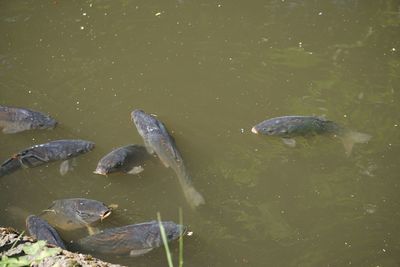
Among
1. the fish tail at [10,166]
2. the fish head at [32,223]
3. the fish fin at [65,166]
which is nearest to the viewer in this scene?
the fish head at [32,223]

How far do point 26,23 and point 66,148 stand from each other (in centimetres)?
357

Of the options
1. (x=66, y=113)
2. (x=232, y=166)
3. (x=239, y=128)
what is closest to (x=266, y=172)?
(x=232, y=166)

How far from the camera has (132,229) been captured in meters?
4.73

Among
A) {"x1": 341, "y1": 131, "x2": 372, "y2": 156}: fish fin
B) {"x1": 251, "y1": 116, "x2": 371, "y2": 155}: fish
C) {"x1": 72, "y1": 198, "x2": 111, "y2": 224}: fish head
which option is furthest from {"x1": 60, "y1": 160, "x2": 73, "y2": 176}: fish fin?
{"x1": 341, "y1": 131, "x2": 372, "y2": 156}: fish fin

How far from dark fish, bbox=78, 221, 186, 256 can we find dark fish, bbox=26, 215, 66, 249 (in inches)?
8.3

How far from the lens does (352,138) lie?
594 cm

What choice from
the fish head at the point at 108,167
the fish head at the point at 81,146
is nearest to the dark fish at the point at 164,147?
the fish head at the point at 108,167

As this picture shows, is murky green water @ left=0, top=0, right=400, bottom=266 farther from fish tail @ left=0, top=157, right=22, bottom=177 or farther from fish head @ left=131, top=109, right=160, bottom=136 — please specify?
fish head @ left=131, top=109, right=160, bottom=136

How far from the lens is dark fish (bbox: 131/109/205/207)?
537 centimetres

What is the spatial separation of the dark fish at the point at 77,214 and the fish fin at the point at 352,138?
2798 mm

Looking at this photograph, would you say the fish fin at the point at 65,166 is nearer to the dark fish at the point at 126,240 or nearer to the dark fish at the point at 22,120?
the dark fish at the point at 22,120

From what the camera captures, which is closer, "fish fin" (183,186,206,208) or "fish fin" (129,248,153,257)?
"fish fin" (129,248,153,257)

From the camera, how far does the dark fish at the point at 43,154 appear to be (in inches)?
221

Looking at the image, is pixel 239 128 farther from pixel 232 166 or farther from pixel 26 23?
pixel 26 23
